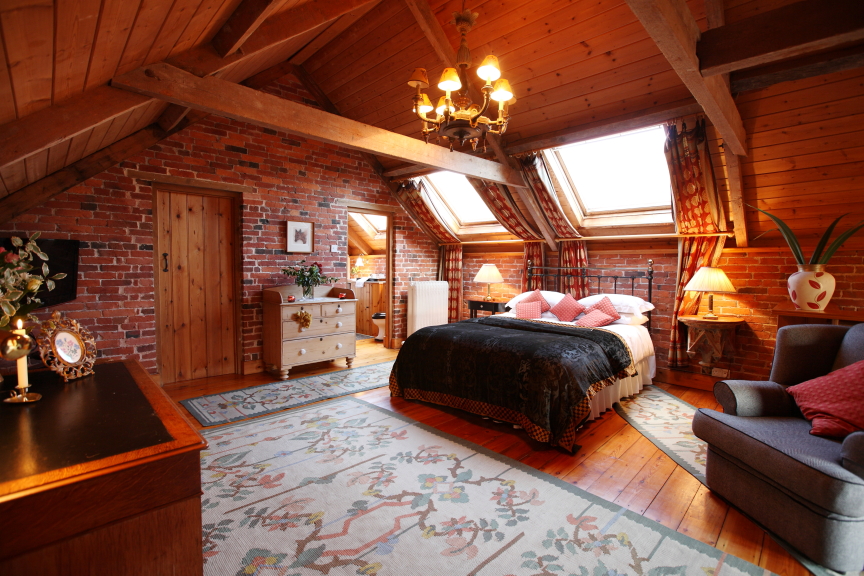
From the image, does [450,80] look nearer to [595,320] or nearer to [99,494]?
[99,494]

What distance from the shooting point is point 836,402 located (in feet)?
7.02

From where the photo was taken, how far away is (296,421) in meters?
3.39

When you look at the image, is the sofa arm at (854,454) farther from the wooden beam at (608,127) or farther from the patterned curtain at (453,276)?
the patterned curtain at (453,276)

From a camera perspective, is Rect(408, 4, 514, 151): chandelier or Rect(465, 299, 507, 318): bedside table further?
Rect(465, 299, 507, 318): bedside table

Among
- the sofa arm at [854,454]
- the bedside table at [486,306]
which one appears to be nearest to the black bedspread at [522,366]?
the sofa arm at [854,454]

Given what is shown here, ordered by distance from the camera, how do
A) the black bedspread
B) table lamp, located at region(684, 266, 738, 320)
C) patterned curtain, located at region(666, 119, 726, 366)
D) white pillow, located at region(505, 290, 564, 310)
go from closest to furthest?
the black bedspread, patterned curtain, located at region(666, 119, 726, 366), table lamp, located at region(684, 266, 738, 320), white pillow, located at region(505, 290, 564, 310)

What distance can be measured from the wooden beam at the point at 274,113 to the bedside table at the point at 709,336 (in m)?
2.62

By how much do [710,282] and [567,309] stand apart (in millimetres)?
1352

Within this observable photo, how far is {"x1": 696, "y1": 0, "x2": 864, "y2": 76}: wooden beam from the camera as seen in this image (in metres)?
2.02

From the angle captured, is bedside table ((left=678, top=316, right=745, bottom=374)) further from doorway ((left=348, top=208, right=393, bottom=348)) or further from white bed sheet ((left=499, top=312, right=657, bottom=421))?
doorway ((left=348, top=208, right=393, bottom=348))

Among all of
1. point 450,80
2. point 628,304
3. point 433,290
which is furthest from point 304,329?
point 628,304

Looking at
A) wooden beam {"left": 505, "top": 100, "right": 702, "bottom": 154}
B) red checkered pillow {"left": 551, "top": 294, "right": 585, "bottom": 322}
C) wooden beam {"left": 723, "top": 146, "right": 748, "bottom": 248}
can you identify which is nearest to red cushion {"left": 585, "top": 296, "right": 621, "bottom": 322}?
red checkered pillow {"left": 551, "top": 294, "right": 585, "bottom": 322}

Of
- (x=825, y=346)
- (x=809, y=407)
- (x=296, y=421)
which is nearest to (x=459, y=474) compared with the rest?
(x=296, y=421)

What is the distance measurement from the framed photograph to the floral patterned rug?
3.74 metres
